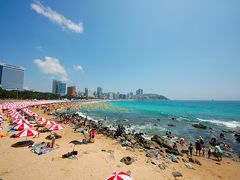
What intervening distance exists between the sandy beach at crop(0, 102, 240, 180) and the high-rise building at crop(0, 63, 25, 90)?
19490 cm

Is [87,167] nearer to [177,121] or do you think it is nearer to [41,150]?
[41,150]

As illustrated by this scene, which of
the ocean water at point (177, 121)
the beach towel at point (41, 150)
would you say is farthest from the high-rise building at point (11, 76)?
the beach towel at point (41, 150)

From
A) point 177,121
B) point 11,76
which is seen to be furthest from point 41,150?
point 11,76

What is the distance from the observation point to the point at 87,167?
9.09 m

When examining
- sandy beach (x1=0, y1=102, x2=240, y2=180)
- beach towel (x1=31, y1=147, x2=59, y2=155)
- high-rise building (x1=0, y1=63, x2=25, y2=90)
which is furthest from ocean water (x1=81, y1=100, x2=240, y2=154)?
high-rise building (x1=0, y1=63, x2=25, y2=90)

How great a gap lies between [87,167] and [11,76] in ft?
685

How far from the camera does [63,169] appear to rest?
8.62 meters

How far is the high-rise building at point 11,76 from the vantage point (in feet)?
525

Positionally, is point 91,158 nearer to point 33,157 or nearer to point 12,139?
point 33,157

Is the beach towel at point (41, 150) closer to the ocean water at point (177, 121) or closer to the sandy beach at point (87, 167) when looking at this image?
the sandy beach at point (87, 167)

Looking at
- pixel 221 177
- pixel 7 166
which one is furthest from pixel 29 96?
pixel 221 177

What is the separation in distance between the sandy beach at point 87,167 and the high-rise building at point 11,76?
194905 mm

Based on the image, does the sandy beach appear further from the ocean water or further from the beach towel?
the ocean water

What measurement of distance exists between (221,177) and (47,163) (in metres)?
12.2
